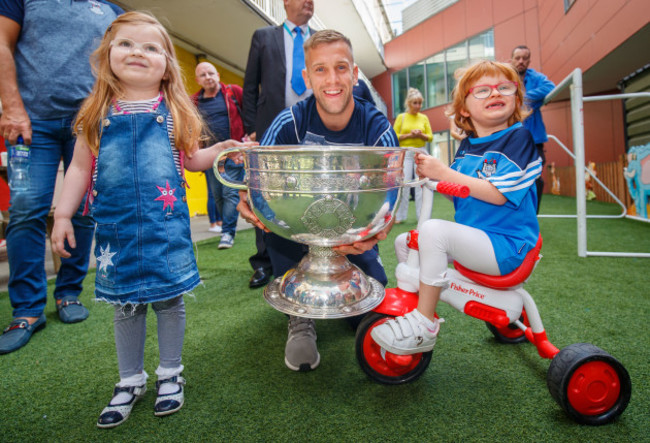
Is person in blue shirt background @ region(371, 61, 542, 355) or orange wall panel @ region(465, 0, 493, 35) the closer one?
person in blue shirt background @ region(371, 61, 542, 355)

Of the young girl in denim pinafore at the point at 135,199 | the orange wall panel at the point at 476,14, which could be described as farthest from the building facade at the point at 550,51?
the young girl in denim pinafore at the point at 135,199

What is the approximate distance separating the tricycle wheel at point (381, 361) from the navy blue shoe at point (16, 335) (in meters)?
1.13

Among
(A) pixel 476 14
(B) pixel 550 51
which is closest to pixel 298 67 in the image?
(B) pixel 550 51

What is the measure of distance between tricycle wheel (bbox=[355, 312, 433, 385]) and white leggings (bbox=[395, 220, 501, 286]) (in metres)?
0.16

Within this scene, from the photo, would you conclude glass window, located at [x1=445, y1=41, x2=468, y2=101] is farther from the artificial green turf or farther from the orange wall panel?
the artificial green turf

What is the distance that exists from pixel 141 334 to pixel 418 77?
1141cm

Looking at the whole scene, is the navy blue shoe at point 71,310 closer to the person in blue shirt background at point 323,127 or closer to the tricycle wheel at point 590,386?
the person in blue shirt background at point 323,127

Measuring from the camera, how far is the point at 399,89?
11625 mm

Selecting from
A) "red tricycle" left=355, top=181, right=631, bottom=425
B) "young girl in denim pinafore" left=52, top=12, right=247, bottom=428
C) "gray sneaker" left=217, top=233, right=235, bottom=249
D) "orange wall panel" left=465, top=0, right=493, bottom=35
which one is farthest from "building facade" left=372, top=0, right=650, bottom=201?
"young girl in denim pinafore" left=52, top=12, right=247, bottom=428

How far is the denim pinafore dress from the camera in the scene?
839 mm

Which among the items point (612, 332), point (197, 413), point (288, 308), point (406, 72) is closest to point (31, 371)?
point (197, 413)

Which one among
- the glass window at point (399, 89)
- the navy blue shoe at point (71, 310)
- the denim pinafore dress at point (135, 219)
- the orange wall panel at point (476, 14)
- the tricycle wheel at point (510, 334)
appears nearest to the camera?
the denim pinafore dress at point (135, 219)

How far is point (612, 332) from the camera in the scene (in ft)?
3.78

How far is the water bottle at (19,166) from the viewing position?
1.26m
